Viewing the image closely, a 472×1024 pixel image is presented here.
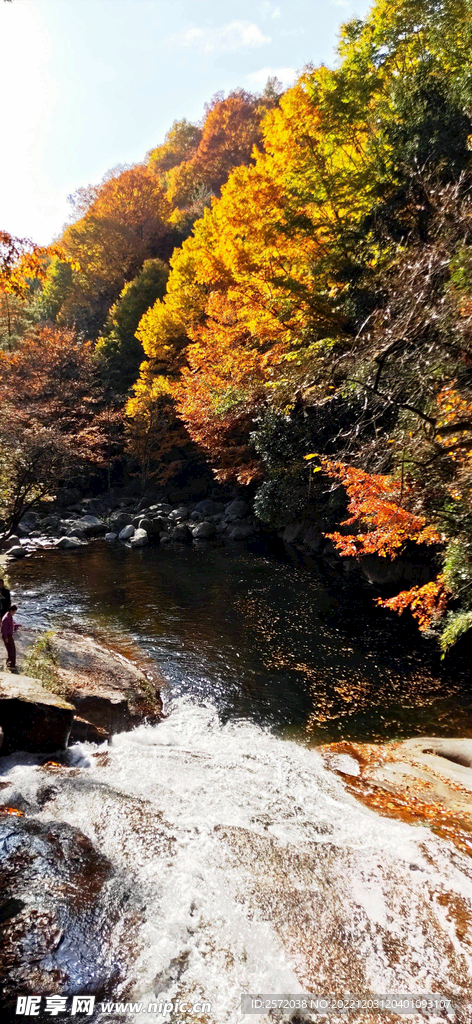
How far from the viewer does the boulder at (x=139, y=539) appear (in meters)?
20.0

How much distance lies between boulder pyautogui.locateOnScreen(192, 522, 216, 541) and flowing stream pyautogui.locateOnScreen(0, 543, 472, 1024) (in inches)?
482

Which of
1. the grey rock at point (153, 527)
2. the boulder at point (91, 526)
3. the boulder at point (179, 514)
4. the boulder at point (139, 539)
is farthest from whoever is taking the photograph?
the boulder at point (179, 514)

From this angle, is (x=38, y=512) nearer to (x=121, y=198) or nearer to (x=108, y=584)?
(x=108, y=584)

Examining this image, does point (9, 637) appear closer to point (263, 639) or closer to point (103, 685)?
point (103, 685)

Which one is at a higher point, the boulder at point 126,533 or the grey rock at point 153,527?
the grey rock at point 153,527

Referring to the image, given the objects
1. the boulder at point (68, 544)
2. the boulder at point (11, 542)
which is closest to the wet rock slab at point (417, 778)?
the boulder at point (68, 544)

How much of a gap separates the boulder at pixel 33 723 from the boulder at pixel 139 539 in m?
14.2

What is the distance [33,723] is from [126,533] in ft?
52.2

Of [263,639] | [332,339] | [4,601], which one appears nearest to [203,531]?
[263,639]

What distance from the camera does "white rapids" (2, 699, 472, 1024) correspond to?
3061mm

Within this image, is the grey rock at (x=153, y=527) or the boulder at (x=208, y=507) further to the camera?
the boulder at (x=208, y=507)

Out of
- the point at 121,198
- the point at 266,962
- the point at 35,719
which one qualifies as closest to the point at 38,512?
the point at 35,719

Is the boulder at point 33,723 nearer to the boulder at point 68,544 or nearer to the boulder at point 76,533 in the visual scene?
the boulder at point 68,544

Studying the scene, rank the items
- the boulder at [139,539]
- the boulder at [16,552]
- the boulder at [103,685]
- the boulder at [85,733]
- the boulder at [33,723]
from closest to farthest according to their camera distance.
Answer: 1. the boulder at [33,723]
2. the boulder at [85,733]
3. the boulder at [103,685]
4. the boulder at [16,552]
5. the boulder at [139,539]
